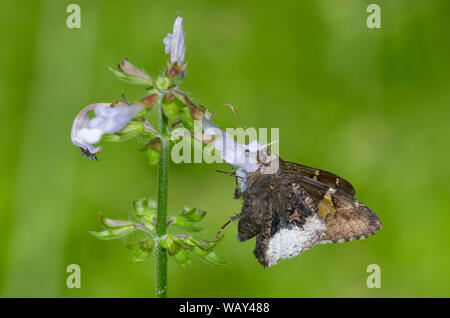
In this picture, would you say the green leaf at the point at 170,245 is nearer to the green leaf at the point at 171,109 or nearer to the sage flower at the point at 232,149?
the sage flower at the point at 232,149

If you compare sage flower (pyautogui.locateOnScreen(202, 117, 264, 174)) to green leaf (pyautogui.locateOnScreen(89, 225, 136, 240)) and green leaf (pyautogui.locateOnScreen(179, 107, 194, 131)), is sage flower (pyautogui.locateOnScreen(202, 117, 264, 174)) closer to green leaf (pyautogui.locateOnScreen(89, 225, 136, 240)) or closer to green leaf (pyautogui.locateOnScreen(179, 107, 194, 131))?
green leaf (pyautogui.locateOnScreen(179, 107, 194, 131))

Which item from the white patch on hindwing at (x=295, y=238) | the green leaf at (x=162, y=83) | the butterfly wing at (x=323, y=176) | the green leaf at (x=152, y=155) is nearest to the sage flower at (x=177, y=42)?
the green leaf at (x=162, y=83)

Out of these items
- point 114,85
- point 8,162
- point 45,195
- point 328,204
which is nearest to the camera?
point 328,204

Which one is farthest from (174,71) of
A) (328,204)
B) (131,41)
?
(131,41)

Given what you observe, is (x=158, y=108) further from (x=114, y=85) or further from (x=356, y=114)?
(x=356, y=114)

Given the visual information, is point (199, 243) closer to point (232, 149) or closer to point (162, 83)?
point (232, 149)

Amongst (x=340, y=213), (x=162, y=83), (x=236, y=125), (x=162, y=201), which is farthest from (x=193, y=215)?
(x=236, y=125)

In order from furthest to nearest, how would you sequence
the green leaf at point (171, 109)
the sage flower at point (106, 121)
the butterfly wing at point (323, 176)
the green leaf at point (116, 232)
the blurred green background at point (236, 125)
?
1. the blurred green background at point (236, 125)
2. the butterfly wing at point (323, 176)
3. the green leaf at point (116, 232)
4. the green leaf at point (171, 109)
5. the sage flower at point (106, 121)
